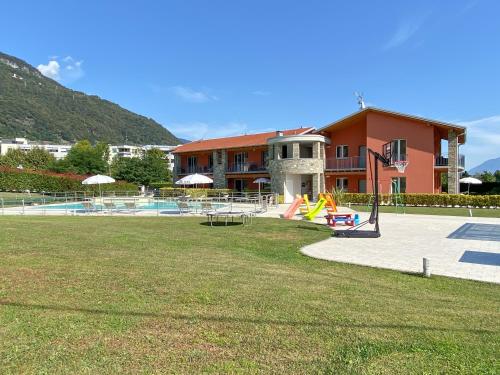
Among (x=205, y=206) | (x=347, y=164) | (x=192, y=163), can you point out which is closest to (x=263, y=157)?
(x=347, y=164)

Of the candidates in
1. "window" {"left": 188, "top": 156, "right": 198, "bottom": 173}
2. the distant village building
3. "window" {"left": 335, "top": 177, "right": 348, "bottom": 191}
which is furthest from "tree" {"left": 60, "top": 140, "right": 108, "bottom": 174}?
"window" {"left": 335, "top": 177, "right": 348, "bottom": 191}

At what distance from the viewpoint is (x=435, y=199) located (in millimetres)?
28109

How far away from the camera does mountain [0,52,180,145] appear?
119562 millimetres

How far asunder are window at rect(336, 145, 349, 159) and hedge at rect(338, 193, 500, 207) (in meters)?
5.00

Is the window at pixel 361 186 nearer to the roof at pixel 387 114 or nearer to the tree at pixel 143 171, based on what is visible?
the roof at pixel 387 114

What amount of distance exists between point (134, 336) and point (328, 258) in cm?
654

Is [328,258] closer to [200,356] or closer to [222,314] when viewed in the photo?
[222,314]

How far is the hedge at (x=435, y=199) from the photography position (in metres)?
26.4

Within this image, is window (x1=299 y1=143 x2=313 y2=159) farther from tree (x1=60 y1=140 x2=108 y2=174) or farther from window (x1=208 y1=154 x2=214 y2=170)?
tree (x1=60 y1=140 x2=108 y2=174)

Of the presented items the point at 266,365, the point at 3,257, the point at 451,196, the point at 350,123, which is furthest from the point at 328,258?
the point at 350,123

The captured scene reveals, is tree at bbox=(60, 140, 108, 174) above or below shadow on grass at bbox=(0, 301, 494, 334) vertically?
above

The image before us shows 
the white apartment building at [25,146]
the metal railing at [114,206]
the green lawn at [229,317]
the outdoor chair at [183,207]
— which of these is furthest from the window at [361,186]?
the white apartment building at [25,146]

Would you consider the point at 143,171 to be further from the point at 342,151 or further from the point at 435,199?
the point at 435,199

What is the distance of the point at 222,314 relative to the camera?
4730 mm
